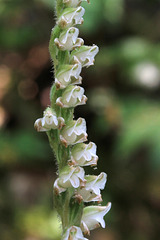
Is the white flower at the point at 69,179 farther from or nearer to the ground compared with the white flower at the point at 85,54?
nearer to the ground

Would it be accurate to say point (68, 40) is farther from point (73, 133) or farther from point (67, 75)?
point (73, 133)

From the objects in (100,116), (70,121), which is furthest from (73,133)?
(100,116)

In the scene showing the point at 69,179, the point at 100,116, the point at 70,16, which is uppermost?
→ the point at 70,16

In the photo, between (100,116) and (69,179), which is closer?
(69,179)

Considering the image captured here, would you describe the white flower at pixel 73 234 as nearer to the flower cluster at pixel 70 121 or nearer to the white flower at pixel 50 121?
the flower cluster at pixel 70 121

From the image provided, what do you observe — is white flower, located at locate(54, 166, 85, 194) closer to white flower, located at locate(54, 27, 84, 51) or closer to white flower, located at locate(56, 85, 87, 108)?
white flower, located at locate(56, 85, 87, 108)

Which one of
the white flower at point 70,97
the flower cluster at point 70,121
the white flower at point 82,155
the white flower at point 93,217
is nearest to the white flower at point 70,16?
the flower cluster at point 70,121

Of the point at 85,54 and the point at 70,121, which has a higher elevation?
the point at 85,54
